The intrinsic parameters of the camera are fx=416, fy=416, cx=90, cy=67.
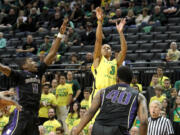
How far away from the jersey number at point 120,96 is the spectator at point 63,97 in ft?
25.3

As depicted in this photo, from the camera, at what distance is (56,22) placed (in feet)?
65.7

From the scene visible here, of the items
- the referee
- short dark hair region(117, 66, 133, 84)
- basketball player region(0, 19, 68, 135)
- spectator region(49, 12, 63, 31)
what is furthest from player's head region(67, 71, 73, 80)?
short dark hair region(117, 66, 133, 84)

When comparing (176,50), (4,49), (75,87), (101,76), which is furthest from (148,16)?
(101,76)

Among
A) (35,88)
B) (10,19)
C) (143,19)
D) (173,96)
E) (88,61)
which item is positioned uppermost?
(10,19)

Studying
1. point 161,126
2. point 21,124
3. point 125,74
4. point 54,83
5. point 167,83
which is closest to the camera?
point 125,74

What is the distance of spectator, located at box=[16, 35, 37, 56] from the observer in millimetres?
17703

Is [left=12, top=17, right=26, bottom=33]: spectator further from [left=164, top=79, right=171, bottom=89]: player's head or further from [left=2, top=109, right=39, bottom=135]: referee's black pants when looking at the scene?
[left=2, top=109, right=39, bottom=135]: referee's black pants

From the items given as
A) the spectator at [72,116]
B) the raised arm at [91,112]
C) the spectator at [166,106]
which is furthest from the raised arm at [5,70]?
the spectator at [72,116]

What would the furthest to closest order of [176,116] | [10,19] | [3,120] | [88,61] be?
1. [10,19]
2. [88,61]
3. [3,120]
4. [176,116]

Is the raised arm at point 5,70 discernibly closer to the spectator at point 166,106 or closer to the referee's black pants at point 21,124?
the referee's black pants at point 21,124

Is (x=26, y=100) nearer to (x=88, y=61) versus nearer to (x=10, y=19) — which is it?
(x=88, y=61)

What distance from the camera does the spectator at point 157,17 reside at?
17.3m

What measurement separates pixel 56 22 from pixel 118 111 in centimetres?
1452

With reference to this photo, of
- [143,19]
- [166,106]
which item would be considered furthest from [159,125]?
[143,19]
